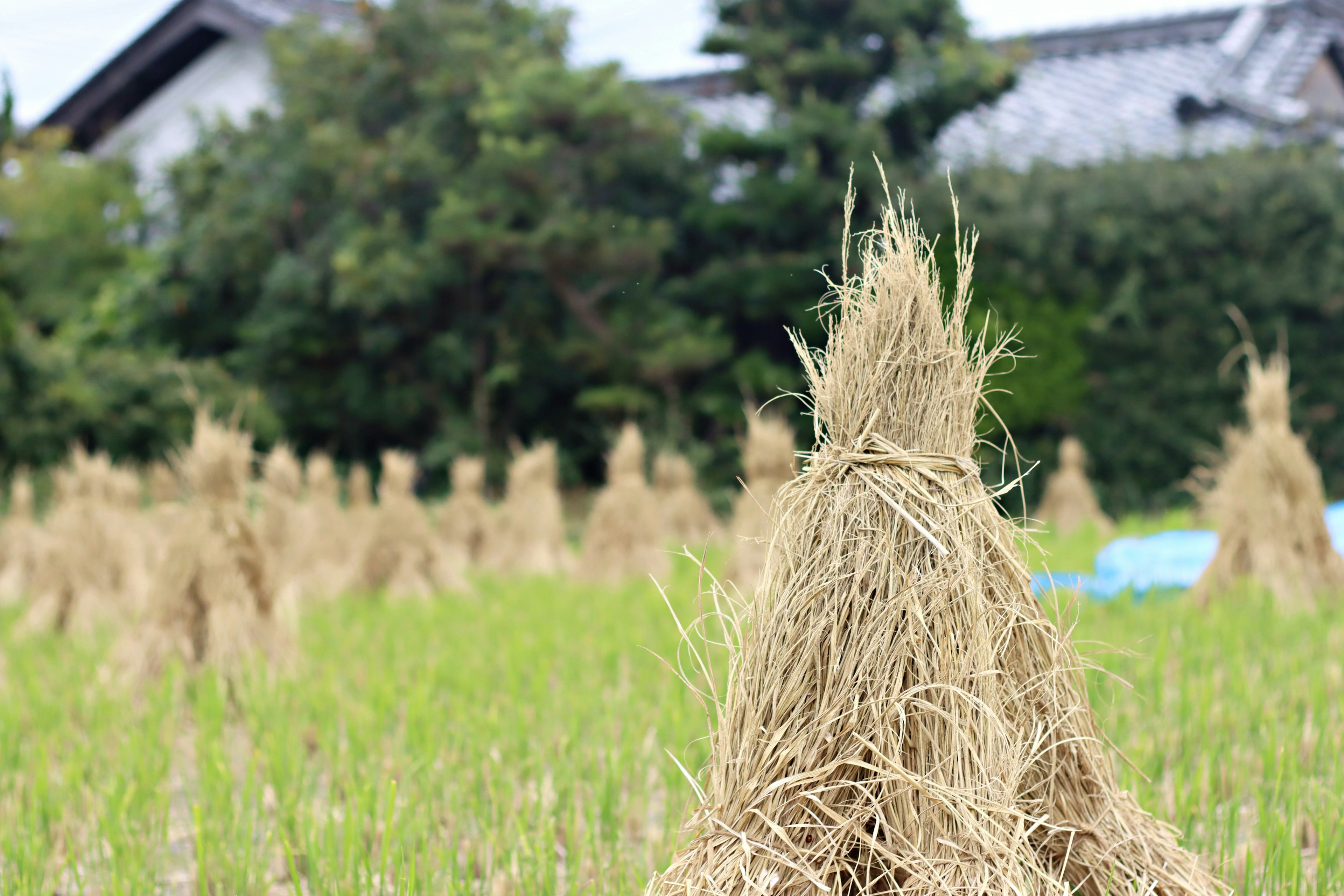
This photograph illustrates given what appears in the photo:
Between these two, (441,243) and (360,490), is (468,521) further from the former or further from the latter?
(441,243)

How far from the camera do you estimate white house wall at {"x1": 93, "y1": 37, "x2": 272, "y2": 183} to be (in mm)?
16359

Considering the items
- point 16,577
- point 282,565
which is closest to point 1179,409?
point 282,565

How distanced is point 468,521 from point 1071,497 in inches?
218

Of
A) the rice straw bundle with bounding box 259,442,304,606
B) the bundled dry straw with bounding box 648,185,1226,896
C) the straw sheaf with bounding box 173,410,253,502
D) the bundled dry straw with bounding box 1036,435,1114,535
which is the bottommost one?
the bundled dry straw with bounding box 1036,435,1114,535

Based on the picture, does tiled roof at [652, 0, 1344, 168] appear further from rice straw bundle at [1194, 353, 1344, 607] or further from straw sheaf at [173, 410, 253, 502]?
straw sheaf at [173, 410, 253, 502]

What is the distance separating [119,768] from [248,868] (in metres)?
0.86

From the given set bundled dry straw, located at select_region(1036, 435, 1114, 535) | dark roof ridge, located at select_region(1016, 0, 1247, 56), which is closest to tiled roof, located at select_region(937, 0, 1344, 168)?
dark roof ridge, located at select_region(1016, 0, 1247, 56)

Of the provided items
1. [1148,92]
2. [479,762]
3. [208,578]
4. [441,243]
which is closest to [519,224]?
[441,243]

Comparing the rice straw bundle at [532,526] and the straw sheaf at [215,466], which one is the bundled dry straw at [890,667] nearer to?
the straw sheaf at [215,466]

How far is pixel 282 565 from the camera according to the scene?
6.30 meters

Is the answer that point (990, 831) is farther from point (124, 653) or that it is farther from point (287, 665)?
point (124, 653)

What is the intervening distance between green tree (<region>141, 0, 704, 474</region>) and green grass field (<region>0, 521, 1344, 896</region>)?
6956 millimetres

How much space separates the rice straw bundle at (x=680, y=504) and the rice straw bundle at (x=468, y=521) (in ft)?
4.83

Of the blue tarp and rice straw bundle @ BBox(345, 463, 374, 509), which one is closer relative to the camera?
the blue tarp
